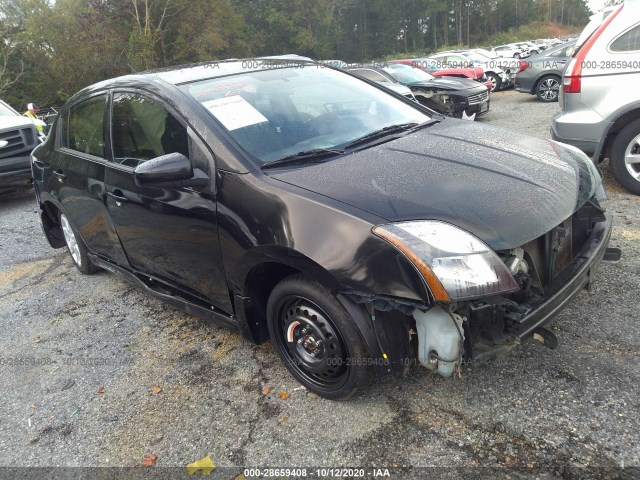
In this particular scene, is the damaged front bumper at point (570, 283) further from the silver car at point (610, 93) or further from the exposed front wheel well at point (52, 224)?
the exposed front wheel well at point (52, 224)

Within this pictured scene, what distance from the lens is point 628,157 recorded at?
4.83 metres

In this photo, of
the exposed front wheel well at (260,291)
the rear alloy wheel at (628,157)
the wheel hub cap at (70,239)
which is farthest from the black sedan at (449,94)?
the exposed front wheel well at (260,291)

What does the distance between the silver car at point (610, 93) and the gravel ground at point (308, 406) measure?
1.55 metres

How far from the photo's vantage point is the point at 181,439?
2.53 meters

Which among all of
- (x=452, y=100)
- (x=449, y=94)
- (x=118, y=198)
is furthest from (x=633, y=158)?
(x=449, y=94)

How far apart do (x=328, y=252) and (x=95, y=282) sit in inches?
127

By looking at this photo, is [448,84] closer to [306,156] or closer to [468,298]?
[306,156]

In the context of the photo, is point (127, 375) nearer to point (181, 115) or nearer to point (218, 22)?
point (181, 115)

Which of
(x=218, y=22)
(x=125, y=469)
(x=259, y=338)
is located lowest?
(x=125, y=469)

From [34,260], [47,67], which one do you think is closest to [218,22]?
[47,67]

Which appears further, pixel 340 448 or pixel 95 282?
pixel 95 282

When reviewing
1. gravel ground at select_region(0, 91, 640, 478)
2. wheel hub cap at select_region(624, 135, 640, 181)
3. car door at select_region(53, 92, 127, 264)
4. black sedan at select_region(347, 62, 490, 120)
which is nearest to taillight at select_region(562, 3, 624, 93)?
wheel hub cap at select_region(624, 135, 640, 181)

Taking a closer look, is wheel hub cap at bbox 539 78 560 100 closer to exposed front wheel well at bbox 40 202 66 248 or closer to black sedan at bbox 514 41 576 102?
black sedan at bbox 514 41 576 102

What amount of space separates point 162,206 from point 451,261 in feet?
5.80
